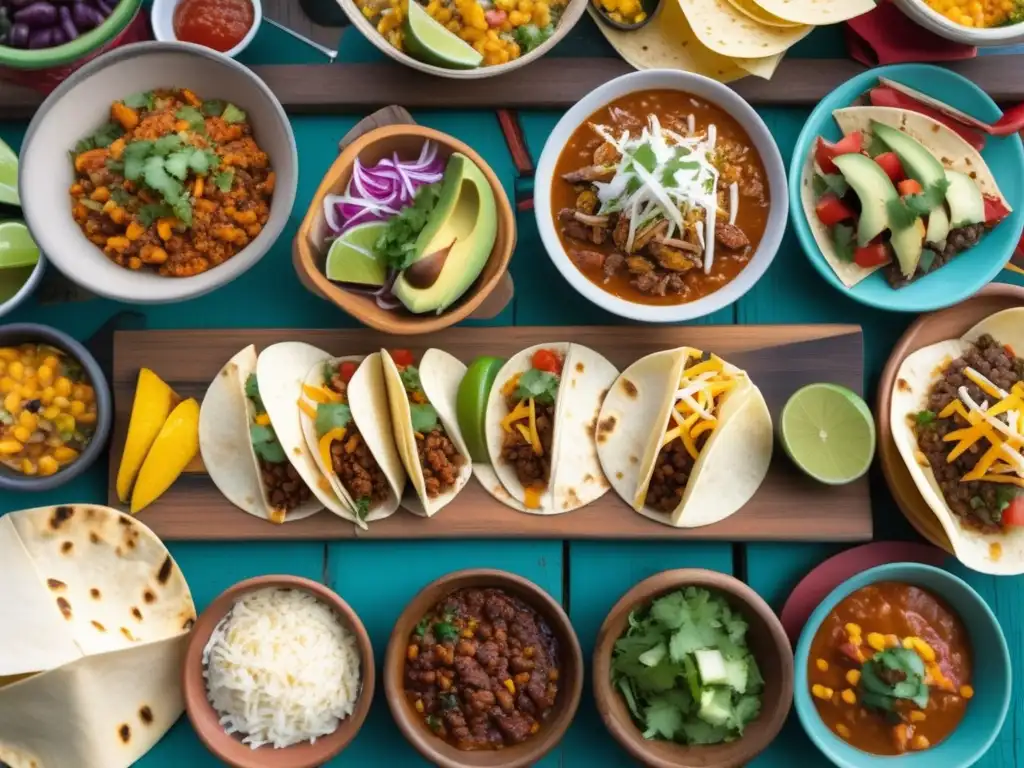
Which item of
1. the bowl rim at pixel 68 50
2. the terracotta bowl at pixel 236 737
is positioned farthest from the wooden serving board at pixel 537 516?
the bowl rim at pixel 68 50

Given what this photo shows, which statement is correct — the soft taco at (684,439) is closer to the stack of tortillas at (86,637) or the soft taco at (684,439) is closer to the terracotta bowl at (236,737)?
the terracotta bowl at (236,737)

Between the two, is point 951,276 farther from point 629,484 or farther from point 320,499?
point 320,499

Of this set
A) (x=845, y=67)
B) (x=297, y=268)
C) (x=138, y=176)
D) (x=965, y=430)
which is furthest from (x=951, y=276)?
(x=138, y=176)

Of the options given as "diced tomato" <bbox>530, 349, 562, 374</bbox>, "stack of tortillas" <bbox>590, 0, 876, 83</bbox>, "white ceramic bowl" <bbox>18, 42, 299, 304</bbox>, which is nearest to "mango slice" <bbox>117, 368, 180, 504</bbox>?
"white ceramic bowl" <bbox>18, 42, 299, 304</bbox>

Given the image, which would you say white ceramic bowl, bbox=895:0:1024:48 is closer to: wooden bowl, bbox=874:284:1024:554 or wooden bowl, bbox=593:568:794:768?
wooden bowl, bbox=874:284:1024:554

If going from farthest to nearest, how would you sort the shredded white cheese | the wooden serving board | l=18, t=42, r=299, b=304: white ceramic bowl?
1. the wooden serving board
2. the shredded white cheese
3. l=18, t=42, r=299, b=304: white ceramic bowl
